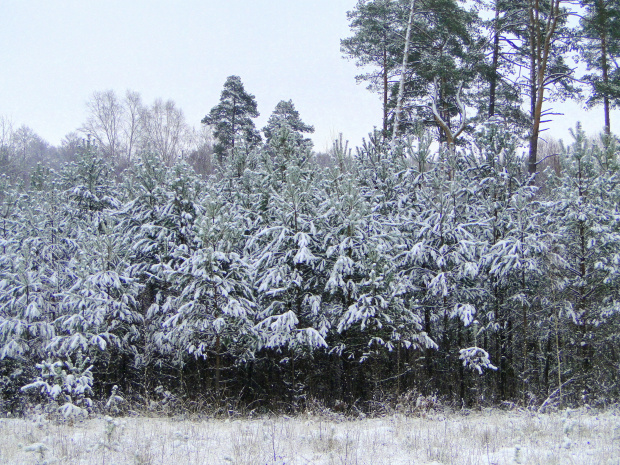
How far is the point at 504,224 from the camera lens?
15.8 metres

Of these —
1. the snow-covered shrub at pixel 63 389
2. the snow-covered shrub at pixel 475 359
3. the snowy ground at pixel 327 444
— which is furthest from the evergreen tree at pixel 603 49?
the snow-covered shrub at pixel 63 389

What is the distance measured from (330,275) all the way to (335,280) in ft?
1.47

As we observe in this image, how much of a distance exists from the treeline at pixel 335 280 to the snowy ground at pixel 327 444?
15.1ft

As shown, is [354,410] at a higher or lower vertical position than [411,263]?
lower

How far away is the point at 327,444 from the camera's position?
7.62m

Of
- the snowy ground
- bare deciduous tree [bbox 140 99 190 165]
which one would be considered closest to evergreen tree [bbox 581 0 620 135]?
the snowy ground

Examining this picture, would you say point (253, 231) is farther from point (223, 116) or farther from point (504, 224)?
point (223, 116)

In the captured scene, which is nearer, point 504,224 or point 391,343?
point 391,343

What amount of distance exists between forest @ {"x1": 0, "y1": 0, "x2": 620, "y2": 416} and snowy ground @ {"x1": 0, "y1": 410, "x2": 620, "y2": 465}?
3.75 meters

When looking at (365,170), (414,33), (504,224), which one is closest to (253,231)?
(365,170)

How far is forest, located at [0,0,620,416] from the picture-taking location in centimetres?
1434

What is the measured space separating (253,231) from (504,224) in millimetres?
8683

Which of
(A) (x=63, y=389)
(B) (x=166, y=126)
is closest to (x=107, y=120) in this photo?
(B) (x=166, y=126)

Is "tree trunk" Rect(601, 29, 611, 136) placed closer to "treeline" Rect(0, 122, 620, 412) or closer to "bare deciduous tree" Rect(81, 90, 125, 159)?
"treeline" Rect(0, 122, 620, 412)
